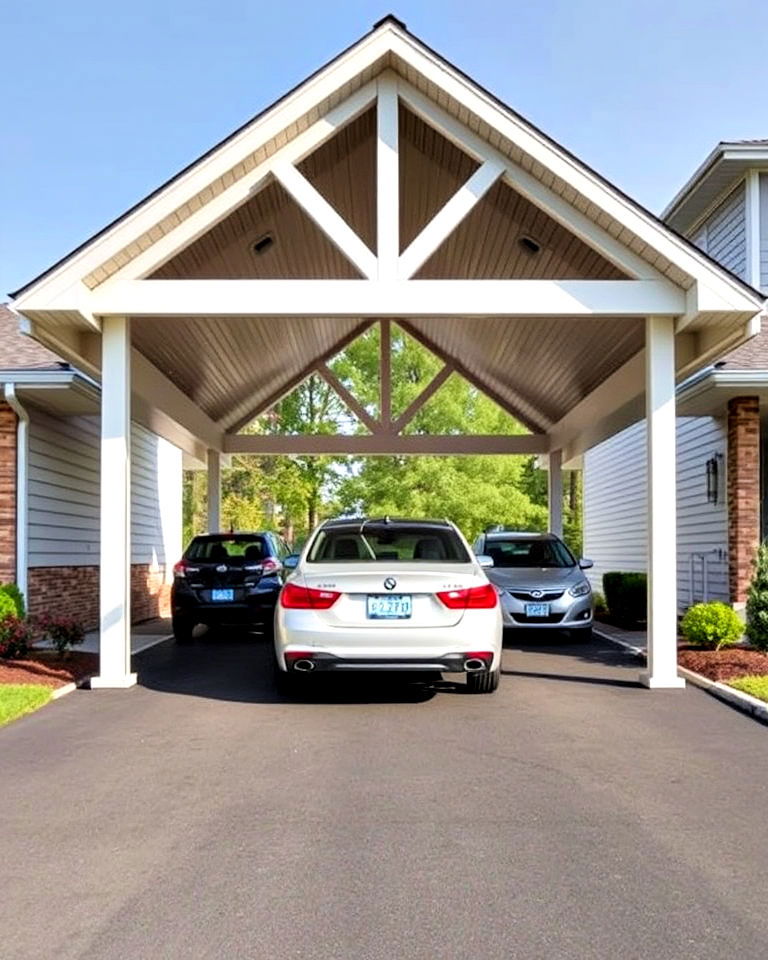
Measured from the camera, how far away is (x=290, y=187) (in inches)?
370

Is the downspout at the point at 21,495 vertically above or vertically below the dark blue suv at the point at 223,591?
above

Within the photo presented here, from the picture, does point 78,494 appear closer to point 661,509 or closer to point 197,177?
point 197,177

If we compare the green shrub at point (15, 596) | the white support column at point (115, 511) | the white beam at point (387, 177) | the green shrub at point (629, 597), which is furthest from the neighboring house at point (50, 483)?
the green shrub at point (629, 597)

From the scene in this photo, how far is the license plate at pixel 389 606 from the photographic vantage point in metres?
7.95

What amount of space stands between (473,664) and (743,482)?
706 cm

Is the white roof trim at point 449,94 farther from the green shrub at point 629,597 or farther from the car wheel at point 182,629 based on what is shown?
the green shrub at point 629,597

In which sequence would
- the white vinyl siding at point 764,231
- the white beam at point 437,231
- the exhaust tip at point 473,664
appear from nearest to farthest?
the exhaust tip at point 473,664 → the white beam at point 437,231 → the white vinyl siding at point 764,231

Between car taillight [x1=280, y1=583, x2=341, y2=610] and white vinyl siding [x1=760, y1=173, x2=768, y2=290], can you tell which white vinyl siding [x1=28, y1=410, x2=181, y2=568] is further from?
white vinyl siding [x1=760, y1=173, x2=768, y2=290]

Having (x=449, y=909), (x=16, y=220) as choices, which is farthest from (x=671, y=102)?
(x=16, y=220)

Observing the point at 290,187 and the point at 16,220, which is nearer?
the point at 290,187

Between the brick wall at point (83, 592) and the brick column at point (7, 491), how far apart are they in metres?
0.52

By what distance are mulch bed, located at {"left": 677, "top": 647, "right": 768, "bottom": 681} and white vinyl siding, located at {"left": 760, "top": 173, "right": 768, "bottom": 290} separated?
7.19m

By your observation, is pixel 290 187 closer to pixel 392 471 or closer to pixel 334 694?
pixel 334 694

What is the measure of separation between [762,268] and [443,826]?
13537mm
